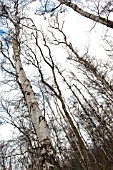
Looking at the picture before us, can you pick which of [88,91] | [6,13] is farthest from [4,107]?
[6,13]

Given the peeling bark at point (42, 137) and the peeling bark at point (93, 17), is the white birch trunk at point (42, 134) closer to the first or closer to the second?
the peeling bark at point (42, 137)

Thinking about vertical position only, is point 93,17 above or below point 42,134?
above

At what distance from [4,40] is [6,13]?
2.02 metres

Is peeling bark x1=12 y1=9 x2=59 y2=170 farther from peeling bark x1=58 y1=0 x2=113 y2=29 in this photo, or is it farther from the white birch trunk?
peeling bark x1=58 y1=0 x2=113 y2=29

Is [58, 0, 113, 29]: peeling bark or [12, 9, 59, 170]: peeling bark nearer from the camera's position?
[12, 9, 59, 170]: peeling bark

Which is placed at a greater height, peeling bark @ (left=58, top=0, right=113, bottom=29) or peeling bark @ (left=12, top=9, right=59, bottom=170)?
peeling bark @ (left=58, top=0, right=113, bottom=29)

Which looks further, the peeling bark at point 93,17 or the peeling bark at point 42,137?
the peeling bark at point 93,17

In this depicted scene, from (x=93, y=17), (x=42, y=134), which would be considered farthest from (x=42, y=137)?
(x=93, y=17)

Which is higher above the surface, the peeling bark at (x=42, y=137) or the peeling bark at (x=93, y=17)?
the peeling bark at (x=93, y=17)

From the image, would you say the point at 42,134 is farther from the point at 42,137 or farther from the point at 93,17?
the point at 93,17

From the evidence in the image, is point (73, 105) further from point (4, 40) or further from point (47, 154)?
point (47, 154)

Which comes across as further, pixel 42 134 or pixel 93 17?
pixel 93 17

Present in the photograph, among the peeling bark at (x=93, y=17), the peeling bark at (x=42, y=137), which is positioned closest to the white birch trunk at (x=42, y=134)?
the peeling bark at (x=42, y=137)

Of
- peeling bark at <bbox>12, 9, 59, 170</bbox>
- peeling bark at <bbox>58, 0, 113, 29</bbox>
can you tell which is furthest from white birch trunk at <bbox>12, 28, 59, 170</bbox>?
peeling bark at <bbox>58, 0, 113, 29</bbox>
